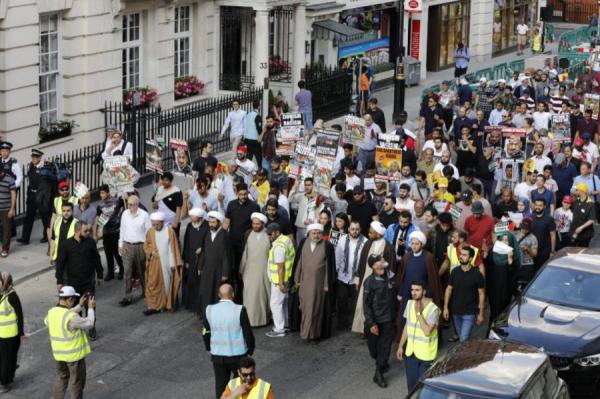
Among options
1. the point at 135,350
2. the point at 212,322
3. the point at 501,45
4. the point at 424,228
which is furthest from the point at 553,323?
the point at 501,45

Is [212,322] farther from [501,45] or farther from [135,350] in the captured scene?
[501,45]

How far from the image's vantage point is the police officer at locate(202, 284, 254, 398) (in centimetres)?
1309

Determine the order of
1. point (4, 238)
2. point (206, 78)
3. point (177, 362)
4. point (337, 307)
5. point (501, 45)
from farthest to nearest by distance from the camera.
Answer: point (501, 45)
point (206, 78)
point (4, 238)
point (337, 307)
point (177, 362)

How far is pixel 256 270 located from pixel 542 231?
13.6 feet

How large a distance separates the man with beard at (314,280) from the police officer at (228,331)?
2.88 meters

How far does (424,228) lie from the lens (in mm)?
16953

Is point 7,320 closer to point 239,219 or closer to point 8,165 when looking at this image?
point 239,219

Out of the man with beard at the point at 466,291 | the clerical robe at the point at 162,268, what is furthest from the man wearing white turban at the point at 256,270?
the man with beard at the point at 466,291

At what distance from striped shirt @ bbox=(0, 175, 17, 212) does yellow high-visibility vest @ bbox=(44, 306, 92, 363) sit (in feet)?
20.6

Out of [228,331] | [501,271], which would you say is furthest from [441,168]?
[228,331]

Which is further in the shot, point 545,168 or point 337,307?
point 545,168

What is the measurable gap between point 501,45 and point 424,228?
34125 mm

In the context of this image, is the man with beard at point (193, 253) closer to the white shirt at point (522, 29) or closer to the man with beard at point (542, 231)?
the man with beard at point (542, 231)

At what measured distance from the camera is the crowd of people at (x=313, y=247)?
13766 mm
